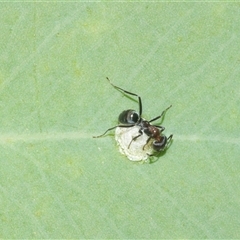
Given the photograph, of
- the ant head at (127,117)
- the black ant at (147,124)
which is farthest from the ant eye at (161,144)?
the ant head at (127,117)

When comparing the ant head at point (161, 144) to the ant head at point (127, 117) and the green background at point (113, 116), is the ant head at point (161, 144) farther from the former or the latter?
the ant head at point (127, 117)

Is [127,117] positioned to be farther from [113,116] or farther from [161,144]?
[161,144]

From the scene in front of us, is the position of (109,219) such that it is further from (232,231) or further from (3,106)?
(3,106)

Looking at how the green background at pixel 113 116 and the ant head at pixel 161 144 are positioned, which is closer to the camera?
the green background at pixel 113 116

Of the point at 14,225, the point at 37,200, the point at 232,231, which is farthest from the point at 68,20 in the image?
the point at 232,231

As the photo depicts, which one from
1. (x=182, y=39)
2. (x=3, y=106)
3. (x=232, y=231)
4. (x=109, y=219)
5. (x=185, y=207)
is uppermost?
(x=3, y=106)

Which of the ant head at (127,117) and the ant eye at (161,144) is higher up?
the ant head at (127,117)

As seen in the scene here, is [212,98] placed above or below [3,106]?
below

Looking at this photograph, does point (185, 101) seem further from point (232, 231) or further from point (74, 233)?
point (74, 233)
